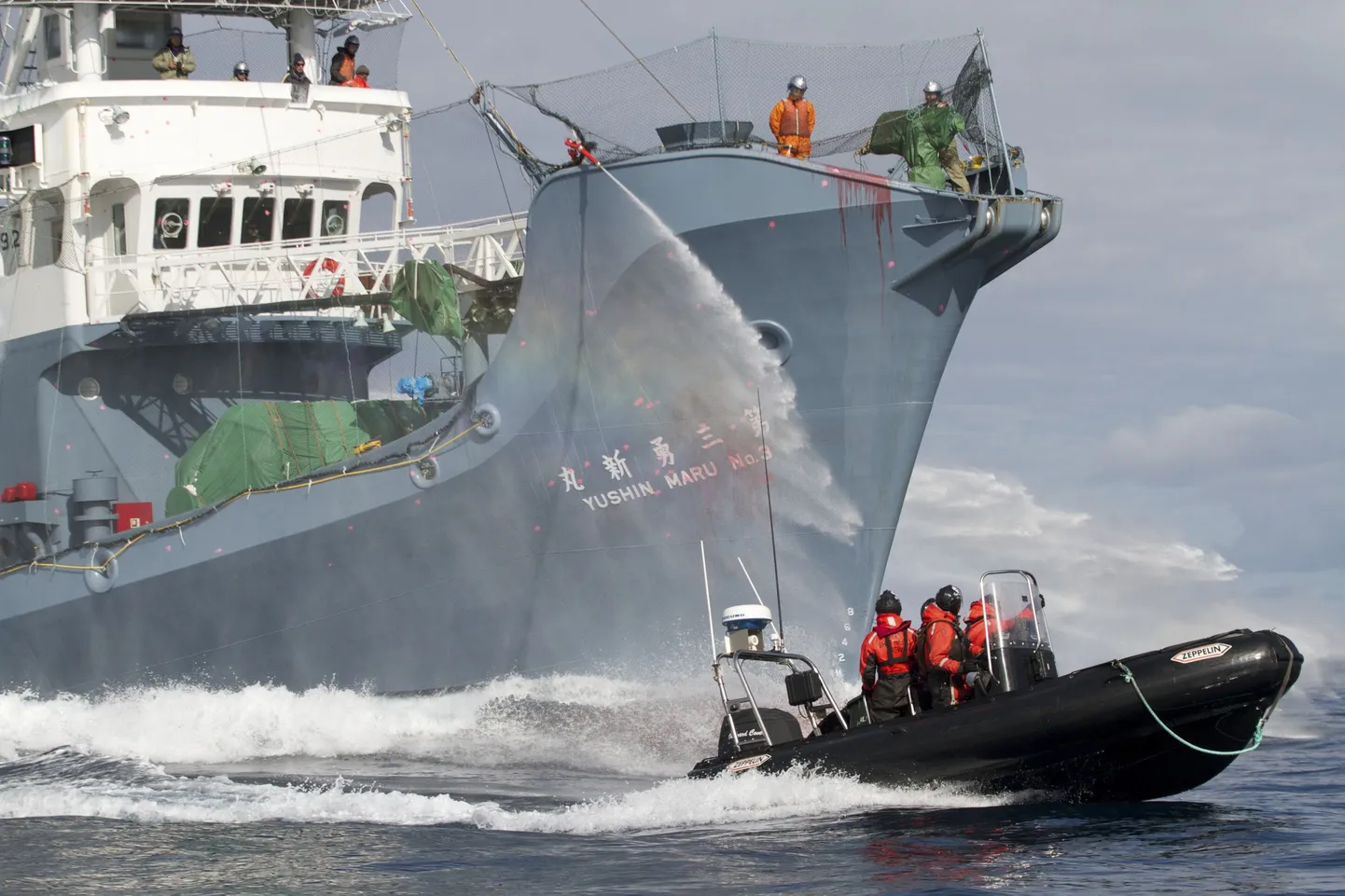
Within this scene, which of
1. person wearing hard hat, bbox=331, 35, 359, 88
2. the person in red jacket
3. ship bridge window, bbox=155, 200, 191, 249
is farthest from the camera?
person wearing hard hat, bbox=331, 35, 359, 88

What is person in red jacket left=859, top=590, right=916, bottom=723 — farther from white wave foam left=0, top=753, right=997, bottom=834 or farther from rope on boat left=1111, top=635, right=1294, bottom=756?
rope on boat left=1111, top=635, right=1294, bottom=756

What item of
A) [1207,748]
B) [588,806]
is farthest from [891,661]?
[588,806]

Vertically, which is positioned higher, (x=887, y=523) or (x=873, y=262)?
(x=873, y=262)

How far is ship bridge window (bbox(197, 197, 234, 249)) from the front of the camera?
74.7 ft

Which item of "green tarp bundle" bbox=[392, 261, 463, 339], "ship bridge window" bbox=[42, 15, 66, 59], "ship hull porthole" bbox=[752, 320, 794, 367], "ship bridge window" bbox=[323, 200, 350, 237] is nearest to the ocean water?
"ship hull porthole" bbox=[752, 320, 794, 367]

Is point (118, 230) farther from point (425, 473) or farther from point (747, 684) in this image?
point (747, 684)

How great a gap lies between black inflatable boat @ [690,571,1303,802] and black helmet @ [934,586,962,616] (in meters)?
0.33

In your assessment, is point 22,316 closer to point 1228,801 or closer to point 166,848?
point 166,848

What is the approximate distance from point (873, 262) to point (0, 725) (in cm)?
1224

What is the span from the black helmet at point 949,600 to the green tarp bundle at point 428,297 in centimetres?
741

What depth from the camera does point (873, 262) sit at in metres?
17.8

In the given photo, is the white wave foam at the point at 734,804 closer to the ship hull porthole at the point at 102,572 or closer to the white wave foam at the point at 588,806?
the white wave foam at the point at 588,806

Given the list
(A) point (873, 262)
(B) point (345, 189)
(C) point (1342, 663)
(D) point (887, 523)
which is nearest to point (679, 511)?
(D) point (887, 523)

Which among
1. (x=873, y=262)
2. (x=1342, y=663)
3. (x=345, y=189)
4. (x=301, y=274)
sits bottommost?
(x=1342, y=663)
